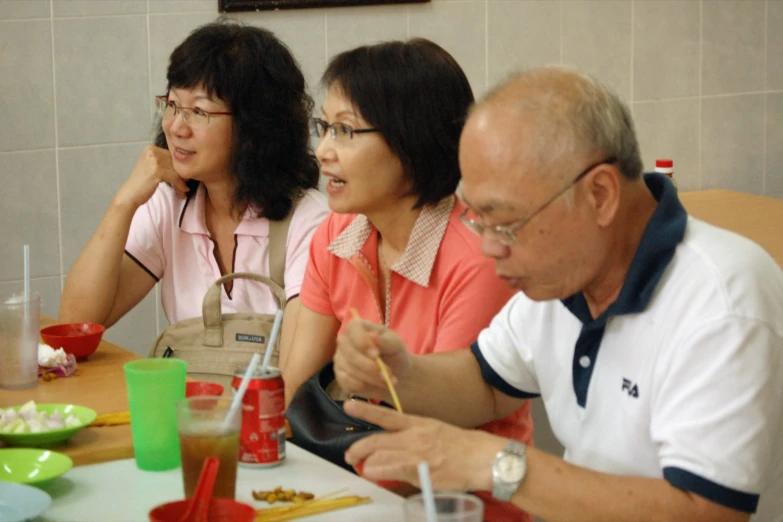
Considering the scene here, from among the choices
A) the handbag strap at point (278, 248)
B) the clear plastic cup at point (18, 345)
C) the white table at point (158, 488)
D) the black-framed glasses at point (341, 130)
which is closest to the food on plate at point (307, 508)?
the white table at point (158, 488)

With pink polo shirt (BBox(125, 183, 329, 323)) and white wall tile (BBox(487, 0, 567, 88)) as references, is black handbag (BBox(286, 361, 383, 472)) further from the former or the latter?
white wall tile (BBox(487, 0, 567, 88))

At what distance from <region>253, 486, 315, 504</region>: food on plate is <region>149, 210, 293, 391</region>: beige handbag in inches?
35.0

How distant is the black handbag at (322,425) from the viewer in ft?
5.74

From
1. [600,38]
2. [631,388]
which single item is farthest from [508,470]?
[600,38]

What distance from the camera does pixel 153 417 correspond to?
1576mm

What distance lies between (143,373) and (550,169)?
25.4 inches

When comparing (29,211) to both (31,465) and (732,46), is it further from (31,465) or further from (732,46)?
(732,46)

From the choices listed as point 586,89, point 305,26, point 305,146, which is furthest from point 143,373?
point 305,26

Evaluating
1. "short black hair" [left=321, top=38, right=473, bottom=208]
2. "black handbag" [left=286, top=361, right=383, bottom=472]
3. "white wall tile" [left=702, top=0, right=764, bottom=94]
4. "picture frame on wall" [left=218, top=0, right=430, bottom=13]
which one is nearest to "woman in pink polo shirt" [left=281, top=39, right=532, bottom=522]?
"short black hair" [left=321, top=38, right=473, bottom=208]

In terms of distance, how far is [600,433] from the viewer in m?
1.58

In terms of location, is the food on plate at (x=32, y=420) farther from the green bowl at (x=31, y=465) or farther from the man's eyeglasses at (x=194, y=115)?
the man's eyeglasses at (x=194, y=115)

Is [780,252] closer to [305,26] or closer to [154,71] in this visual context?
[305,26]

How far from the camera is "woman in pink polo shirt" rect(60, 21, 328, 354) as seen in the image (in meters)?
2.56

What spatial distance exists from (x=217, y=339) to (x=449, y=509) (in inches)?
46.4
